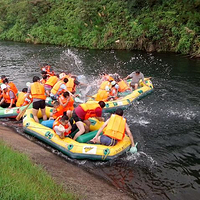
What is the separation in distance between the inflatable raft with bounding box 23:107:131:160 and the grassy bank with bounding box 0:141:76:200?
187 centimetres

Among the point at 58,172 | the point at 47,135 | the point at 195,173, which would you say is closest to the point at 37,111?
the point at 47,135

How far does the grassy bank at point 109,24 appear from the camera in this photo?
67.7 ft

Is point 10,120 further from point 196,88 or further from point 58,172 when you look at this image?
point 196,88

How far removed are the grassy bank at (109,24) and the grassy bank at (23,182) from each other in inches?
671

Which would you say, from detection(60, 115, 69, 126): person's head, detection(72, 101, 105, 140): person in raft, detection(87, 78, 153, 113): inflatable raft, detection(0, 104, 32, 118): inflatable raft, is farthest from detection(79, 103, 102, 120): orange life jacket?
detection(0, 104, 32, 118): inflatable raft

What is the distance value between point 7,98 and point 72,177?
5.92m

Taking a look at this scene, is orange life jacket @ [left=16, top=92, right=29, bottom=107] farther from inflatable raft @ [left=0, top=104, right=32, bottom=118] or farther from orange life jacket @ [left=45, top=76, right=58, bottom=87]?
orange life jacket @ [left=45, top=76, right=58, bottom=87]

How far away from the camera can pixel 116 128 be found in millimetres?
6648

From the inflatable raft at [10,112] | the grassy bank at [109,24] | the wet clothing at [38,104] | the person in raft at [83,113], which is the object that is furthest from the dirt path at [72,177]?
the grassy bank at [109,24]

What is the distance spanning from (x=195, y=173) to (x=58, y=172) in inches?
132

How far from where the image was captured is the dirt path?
481 cm

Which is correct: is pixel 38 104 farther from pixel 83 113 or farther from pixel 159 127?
pixel 159 127

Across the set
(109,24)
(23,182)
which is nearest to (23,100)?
(23,182)

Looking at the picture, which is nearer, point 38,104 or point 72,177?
point 72,177
